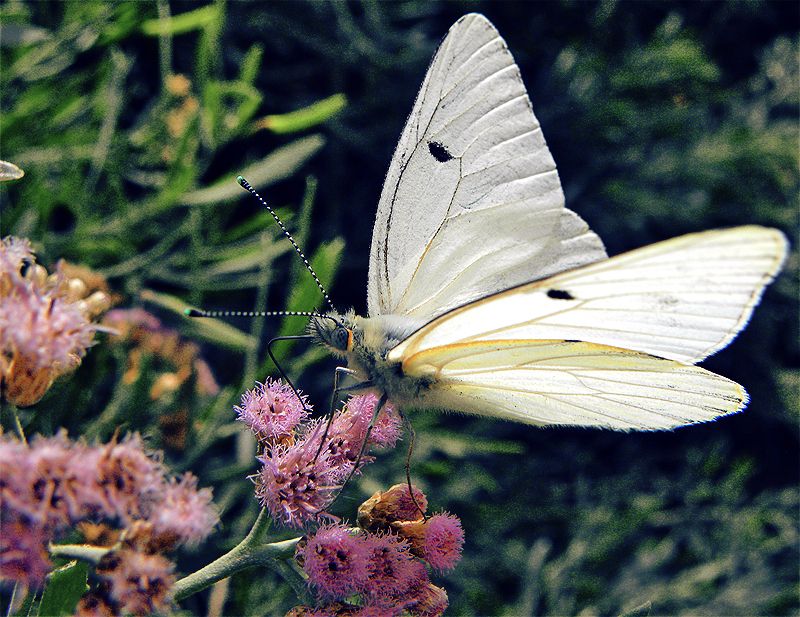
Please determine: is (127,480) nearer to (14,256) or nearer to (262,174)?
(14,256)

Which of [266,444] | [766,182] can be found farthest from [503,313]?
[766,182]

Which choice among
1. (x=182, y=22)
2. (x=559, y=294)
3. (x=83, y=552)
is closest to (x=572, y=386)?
(x=559, y=294)

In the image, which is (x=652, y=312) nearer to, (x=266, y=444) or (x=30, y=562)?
(x=266, y=444)

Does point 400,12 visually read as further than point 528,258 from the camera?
Yes

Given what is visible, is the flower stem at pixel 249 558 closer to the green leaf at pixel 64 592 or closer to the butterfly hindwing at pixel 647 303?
the green leaf at pixel 64 592

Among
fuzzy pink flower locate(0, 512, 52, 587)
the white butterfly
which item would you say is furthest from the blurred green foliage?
fuzzy pink flower locate(0, 512, 52, 587)

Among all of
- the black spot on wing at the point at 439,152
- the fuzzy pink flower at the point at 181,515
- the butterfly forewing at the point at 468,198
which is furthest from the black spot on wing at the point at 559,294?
the fuzzy pink flower at the point at 181,515

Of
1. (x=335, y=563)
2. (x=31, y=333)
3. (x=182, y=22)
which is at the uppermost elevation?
(x=182, y=22)
